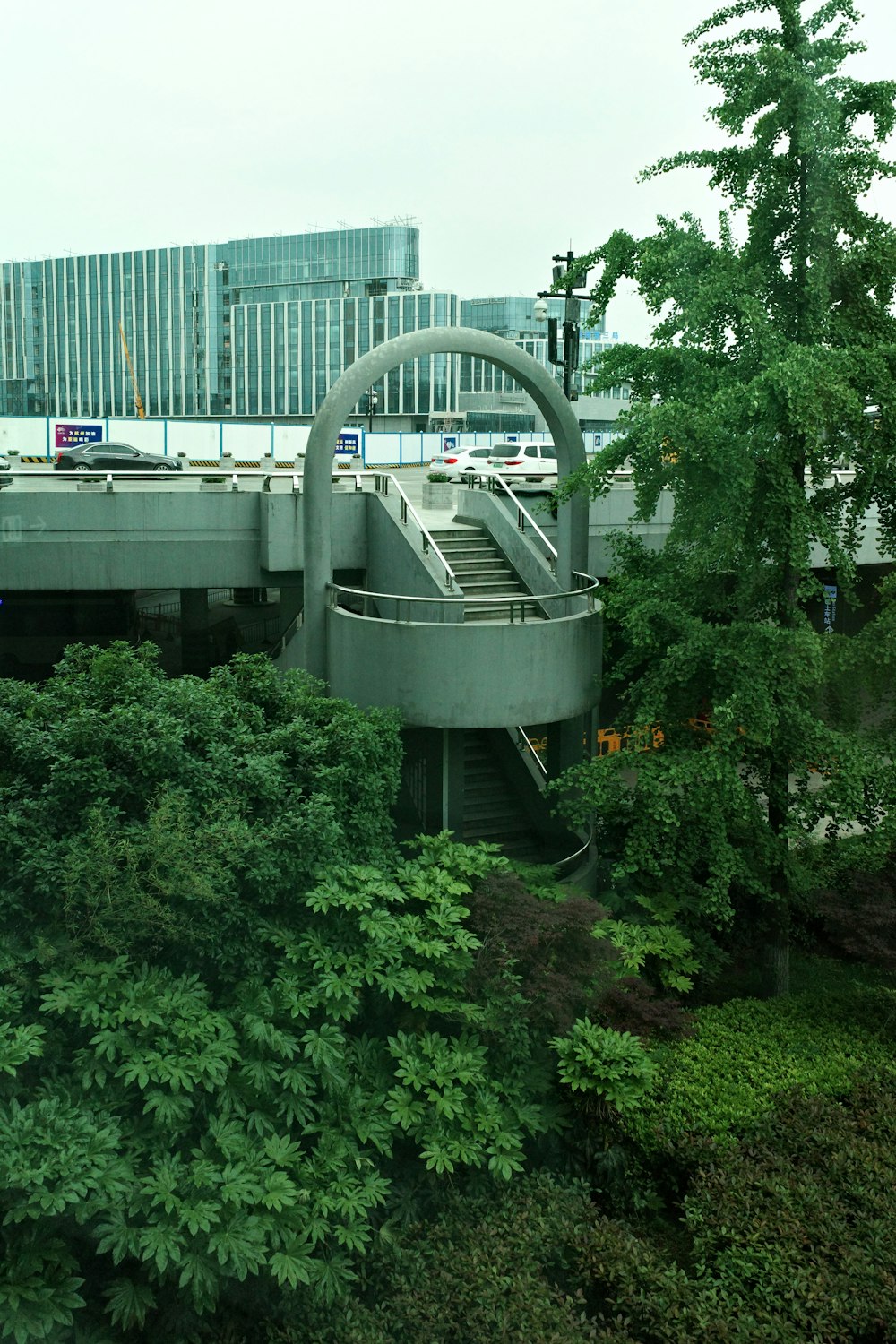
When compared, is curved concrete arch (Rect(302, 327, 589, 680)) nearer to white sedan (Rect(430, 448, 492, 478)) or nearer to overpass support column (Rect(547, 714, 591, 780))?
overpass support column (Rect(547, 714, 591, 780))

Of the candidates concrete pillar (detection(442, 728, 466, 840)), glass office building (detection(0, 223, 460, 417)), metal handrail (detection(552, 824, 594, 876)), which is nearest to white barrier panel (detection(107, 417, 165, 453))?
glass office building (detection(0, 223, 460, 417))

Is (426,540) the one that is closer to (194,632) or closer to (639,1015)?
(639,1015)

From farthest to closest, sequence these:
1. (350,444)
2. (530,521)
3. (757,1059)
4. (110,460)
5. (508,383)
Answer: (508,383) → (350,444) → (110,460) → (530,521) → (757,1059)

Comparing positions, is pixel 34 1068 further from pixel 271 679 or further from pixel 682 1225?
pixel 682 1225

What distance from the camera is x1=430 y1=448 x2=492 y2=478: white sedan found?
115 ft

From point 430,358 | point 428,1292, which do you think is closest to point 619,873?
point 428,1292

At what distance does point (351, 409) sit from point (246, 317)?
25513 millimetres

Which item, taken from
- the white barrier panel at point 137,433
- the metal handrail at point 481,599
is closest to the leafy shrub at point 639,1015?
the metal handrail at point 481,599

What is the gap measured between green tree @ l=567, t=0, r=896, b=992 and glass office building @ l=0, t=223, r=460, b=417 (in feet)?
76.0

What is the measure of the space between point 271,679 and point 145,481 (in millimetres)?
10327

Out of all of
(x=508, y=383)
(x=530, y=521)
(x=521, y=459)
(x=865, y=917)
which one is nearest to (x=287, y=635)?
Answer: (x=530, y=521)

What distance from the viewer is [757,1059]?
1162 cm

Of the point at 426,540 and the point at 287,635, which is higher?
the point at 426,540

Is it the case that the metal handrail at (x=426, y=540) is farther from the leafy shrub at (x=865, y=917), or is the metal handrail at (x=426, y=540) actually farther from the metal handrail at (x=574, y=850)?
the leafy shrub at (x=865, y=917)
